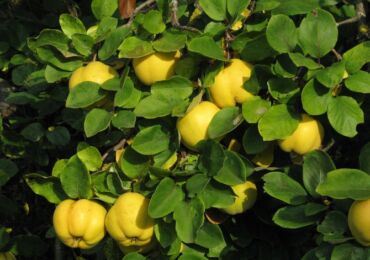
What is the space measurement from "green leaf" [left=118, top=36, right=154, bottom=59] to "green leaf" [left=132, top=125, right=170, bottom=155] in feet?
0.48

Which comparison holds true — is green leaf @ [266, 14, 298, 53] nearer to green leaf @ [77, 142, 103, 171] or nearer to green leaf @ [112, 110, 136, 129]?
green leaf @ [112, 110, 136, 129]

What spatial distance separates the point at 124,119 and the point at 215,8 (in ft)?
0.92

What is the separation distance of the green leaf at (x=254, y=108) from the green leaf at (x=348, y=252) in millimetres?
269

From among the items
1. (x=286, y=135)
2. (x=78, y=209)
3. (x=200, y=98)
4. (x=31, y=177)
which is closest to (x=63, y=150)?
(x=31, y=177)

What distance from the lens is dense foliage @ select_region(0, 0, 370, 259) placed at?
1.33m

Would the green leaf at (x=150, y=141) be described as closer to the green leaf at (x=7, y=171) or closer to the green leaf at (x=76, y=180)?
the green leaf at (x=76, y=180)

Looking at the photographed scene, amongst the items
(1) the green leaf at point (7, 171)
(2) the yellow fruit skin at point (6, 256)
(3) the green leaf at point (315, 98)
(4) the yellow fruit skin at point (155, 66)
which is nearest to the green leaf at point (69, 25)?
(4) the yellow fruit skin at point (155, 66)

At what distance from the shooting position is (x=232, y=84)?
4.54 ft

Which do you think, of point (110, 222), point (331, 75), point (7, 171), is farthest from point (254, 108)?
point (7, 171)

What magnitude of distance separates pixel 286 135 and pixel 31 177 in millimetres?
617

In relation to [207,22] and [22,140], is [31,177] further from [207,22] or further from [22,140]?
[207,22]

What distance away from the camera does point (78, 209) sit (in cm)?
151

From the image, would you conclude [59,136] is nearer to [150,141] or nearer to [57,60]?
[57,60]

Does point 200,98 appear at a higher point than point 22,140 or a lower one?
higher
